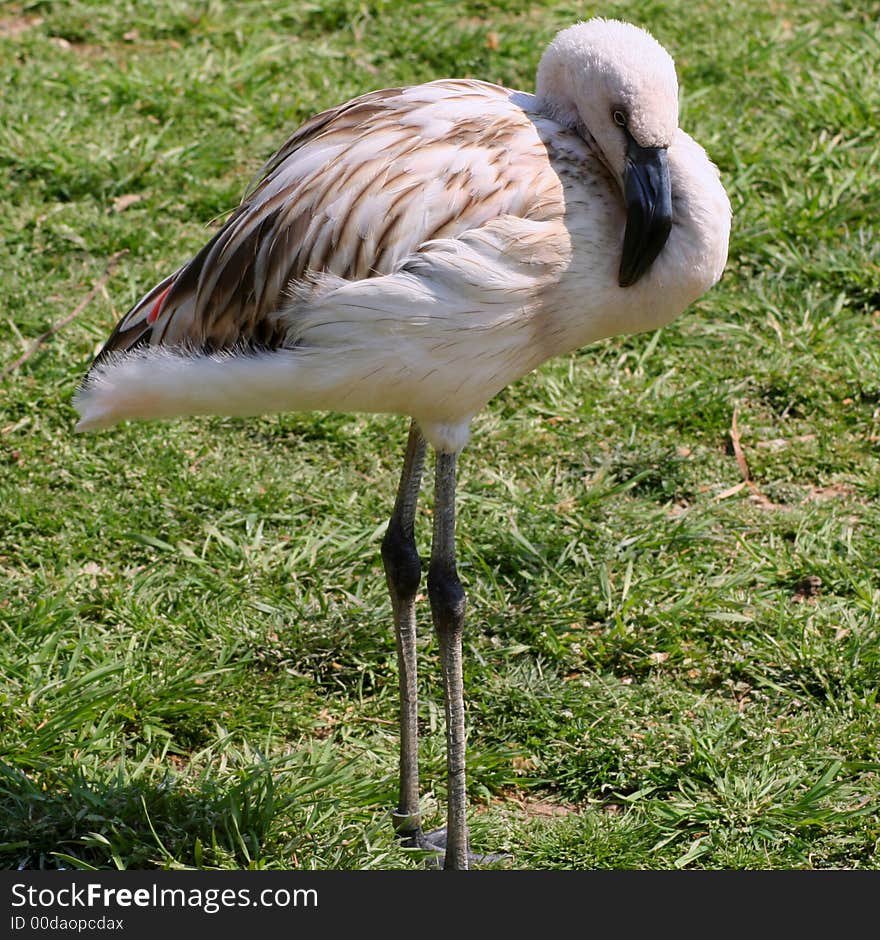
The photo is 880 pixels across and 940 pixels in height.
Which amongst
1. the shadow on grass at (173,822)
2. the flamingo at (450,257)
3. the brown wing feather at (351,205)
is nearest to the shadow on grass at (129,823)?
Answer: the shadow on grass at (173,822)

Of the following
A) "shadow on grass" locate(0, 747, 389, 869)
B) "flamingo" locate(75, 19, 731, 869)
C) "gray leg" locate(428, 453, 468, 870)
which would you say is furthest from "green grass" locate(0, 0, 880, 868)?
"flamingo" locate(75, 19, 731, 869)

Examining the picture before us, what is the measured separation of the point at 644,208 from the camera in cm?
334

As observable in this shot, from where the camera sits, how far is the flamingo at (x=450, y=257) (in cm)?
336

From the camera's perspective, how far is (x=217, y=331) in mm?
3693

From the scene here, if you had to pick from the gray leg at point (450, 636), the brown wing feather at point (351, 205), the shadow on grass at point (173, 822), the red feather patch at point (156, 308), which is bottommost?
the shadow on grass at point (173, 822)

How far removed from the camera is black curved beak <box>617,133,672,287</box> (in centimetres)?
334

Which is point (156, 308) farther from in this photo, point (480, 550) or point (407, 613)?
point (480, 550)

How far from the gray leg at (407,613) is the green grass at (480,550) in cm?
10

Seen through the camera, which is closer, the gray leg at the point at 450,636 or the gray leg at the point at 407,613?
the gray leg at the point at 450,636

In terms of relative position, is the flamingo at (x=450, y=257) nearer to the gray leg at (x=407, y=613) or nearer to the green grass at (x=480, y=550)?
the gray leg at (x=407, y=613)

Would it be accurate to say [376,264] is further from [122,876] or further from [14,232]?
[14,232]

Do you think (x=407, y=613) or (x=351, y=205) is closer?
(x=351, y=205)

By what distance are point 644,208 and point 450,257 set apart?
0.48 metres

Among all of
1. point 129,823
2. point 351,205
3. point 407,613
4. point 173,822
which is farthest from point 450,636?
point 351,205
